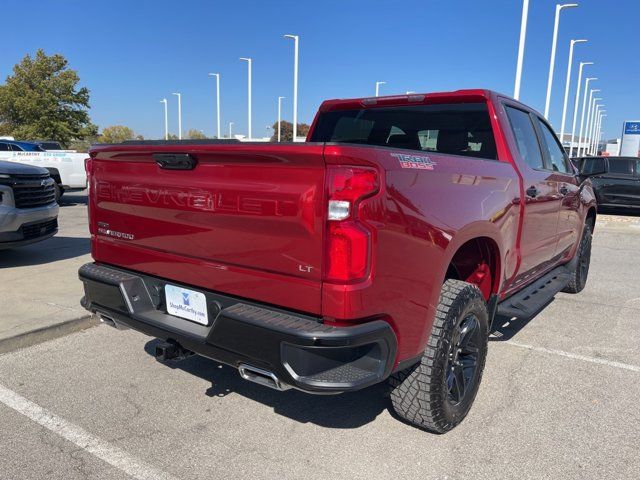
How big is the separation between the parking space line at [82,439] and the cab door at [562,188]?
12.1 ft

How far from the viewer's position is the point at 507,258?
11.6 ft

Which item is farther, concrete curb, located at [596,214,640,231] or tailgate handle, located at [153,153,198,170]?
concrete curb, located at [596,214,640,231]

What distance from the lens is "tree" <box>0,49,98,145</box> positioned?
33.6 m

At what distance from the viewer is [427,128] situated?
4016 millimetres

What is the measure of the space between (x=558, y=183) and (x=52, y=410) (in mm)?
4271

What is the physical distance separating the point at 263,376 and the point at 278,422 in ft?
2.68

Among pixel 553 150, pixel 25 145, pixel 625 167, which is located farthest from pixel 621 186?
pixel 25 145

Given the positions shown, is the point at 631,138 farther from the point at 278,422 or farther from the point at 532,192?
the point at 278,422

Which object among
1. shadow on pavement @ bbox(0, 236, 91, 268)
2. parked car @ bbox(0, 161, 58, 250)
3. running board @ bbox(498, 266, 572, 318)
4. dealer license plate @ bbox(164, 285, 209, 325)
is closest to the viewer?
dealer license plate @ bbox(164, 285, 209, 325)

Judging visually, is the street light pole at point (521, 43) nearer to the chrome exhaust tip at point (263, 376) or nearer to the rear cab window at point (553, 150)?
the rear cab window at point (553, 150)

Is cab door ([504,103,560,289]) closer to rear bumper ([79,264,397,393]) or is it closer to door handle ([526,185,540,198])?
door handle ([526,185,540,198])

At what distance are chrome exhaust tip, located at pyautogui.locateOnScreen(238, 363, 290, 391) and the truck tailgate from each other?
1.06ft

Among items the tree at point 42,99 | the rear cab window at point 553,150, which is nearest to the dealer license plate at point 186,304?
the rear cab window at point 553,150

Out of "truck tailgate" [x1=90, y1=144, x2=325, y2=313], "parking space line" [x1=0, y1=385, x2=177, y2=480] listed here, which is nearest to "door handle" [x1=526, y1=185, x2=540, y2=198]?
"truck tailgate" [x1=90, y1=144, x2=325, y2=313]
